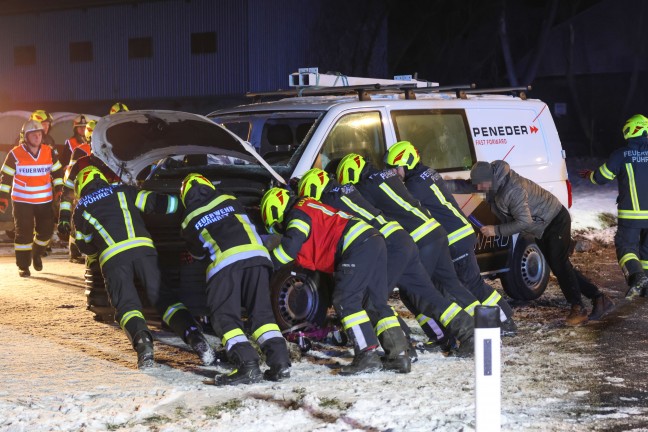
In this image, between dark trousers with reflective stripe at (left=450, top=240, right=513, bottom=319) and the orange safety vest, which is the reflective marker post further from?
the orange safety vest

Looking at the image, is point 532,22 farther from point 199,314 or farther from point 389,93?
point 199,314

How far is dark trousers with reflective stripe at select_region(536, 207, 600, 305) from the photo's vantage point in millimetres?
9203

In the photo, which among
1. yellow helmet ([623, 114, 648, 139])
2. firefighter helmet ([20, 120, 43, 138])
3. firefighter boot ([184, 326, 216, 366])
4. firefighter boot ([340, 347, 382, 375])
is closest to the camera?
firefighter boot ([340, 347, 382, 375])

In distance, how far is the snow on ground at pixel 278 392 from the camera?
5.82m

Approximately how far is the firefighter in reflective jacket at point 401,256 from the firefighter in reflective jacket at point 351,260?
9.9 inches

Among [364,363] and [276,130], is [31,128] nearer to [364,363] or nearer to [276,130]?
[276,130]

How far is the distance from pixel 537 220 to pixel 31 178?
612 centimetres

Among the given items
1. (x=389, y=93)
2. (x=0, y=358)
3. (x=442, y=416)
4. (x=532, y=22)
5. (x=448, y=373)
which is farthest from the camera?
(x=532, y=22)

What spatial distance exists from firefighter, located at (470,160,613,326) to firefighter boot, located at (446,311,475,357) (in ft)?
4.94

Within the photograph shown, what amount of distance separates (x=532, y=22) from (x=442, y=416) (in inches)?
1560

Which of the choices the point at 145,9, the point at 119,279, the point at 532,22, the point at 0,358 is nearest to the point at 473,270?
the point at 119,279

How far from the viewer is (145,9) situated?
35906mm

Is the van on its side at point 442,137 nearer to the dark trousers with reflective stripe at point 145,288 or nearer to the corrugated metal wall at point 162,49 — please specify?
the dark trousers with reflective stripe at point 145,288

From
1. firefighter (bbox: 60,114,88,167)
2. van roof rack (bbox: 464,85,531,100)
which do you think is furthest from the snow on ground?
firefighter (bbox: 60,114,88,167)
